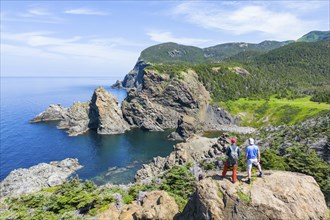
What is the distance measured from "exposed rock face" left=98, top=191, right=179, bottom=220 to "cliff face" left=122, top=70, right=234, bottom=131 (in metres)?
127

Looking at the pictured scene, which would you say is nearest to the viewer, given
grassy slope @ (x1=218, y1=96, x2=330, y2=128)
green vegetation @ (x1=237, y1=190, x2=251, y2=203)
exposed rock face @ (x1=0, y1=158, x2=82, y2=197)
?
green vegetation @ (x1=237, y1=190, x2=251, y2=203)

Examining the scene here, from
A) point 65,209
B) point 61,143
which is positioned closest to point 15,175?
point 61,143

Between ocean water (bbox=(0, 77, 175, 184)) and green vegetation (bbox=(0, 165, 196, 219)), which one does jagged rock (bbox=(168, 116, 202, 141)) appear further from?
green vegetation (bbox=(0, 165, 196, 219))

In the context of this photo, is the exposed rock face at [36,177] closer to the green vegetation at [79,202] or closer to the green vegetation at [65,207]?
the green vegetation at [79,202]

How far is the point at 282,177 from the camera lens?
21969 millimetres

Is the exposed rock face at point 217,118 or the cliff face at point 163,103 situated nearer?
the cliff face at point 163,103

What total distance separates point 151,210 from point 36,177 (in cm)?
6710

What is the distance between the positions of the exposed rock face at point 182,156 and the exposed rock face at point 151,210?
45.3m

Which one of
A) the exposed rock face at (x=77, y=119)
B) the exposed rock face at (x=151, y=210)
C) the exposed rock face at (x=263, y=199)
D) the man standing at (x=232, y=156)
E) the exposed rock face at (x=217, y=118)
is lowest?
the exposed rock face at (x=217, y=118)

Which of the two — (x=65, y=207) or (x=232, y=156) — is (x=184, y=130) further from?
(x=232, y=156)

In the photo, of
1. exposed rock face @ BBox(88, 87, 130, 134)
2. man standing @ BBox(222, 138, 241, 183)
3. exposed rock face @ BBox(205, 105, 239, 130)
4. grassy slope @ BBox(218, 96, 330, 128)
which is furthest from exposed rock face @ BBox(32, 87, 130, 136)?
man standing @ BBox(222, 138, 241, 183)

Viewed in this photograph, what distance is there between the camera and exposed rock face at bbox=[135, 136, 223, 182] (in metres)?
80.7

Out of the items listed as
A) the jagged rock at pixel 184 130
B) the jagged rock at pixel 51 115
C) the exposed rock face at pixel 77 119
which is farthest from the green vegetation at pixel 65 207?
the jagged rock at pixel 51 115

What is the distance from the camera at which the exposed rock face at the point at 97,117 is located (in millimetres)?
150000
